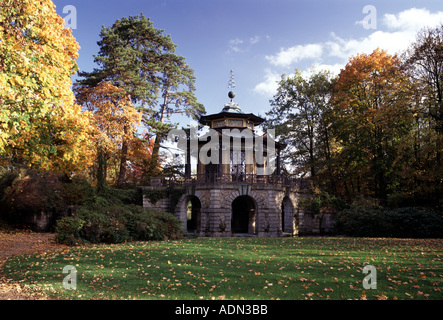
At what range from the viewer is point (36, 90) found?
37.2 ft

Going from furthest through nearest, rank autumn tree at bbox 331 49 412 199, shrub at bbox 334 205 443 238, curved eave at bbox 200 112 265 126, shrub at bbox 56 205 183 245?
curved eave at bbox 200 112 265 126 < autumn tree at bbox 331 49 412 199 < shrub at bbox 334 205 443 238 < shrub at bbox 56 205 183 245

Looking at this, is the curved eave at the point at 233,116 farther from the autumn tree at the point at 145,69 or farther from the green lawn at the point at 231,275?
the green lawn at the point at 231,275

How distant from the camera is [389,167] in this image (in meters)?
24.9

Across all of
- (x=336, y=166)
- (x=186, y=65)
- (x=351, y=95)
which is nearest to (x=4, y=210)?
(x=186, y=65)

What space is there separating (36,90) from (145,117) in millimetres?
19572

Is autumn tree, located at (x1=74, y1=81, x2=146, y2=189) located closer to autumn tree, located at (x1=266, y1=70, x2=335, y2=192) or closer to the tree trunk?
the tree trunk

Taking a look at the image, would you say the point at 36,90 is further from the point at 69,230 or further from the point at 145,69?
the point at 145,69

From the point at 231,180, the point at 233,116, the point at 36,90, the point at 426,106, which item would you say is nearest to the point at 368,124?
the point at 426,106

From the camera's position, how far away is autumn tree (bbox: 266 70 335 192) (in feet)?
102

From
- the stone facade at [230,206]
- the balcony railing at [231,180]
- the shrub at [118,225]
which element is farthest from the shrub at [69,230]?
the balcony railing at [231,180]

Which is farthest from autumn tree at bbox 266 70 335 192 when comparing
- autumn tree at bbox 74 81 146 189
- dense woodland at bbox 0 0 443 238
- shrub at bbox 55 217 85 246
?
shrub at bbox 55 217 85 246

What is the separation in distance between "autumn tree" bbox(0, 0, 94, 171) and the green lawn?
4.21 metres

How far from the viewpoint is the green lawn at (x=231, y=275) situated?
6.31 m

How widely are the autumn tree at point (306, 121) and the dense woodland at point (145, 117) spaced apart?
0.41 ft
